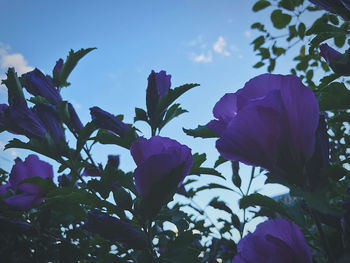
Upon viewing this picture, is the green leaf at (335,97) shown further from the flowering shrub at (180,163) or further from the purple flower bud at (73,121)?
the purple flower bud at (73,121)

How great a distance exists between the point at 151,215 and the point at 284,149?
373 mm

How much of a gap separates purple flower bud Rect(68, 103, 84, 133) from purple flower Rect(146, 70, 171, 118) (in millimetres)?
290

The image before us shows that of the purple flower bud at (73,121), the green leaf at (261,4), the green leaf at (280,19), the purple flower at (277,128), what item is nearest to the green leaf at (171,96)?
the purple flower bud at (73,121)

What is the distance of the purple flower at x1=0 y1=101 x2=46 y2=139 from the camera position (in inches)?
39.6

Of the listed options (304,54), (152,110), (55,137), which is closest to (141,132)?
(152,110)

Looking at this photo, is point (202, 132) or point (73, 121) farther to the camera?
point (73, 121)

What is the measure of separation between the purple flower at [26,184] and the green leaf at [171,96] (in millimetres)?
592

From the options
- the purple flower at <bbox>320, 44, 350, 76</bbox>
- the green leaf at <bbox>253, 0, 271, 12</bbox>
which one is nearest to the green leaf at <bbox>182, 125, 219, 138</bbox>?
the purple flower at <bbox>320, 44, 350, 76</bbox>

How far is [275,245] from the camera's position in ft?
1.59

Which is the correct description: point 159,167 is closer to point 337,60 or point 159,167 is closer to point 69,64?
point 337,60

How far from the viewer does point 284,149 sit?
44 centimetres

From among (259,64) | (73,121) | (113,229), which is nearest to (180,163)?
(113,229)

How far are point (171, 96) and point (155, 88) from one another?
0.07 m

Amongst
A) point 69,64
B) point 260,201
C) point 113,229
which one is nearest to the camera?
point 260,201
